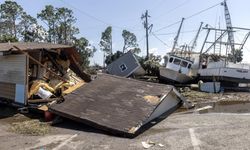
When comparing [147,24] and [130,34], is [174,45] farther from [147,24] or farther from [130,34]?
[130,34]

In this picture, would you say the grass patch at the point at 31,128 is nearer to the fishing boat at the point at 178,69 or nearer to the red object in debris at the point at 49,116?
the red object in debris at the point at 49,116

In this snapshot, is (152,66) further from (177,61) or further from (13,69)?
(13,69)

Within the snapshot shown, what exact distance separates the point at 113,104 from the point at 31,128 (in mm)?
3132

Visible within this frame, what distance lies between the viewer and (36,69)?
15.5 m

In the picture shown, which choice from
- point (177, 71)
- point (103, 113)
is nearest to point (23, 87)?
point (103, 113)

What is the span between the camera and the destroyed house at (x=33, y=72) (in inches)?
559

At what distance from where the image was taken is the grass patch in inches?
409

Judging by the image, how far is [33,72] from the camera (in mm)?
15516

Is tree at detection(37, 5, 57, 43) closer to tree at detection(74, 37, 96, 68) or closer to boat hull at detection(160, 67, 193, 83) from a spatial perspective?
tree at detection(74, 37, 96, 68)

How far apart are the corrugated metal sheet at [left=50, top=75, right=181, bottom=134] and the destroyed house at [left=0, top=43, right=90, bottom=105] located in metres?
1.97

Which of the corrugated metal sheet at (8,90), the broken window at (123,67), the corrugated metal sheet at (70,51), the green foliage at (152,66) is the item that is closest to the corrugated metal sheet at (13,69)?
the corrugated metal sheet at (8,90)

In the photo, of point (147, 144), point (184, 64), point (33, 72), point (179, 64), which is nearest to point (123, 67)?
point (179, 64)

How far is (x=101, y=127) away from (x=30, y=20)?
1733 inches

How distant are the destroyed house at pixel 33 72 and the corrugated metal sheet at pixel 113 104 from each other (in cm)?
197
